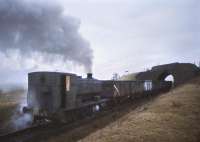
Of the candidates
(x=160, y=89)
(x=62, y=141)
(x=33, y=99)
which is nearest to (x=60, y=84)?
(x=33, y=99)

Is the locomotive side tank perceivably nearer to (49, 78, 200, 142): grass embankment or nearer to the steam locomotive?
the steam locomotive

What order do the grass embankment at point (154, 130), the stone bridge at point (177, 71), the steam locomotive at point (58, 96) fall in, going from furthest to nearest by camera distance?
the stone bridge at point (177, 71) < the steam locomotive at point (58, 96) < the grass embankment at point (154, 130)

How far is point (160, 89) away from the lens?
43969 millimetres

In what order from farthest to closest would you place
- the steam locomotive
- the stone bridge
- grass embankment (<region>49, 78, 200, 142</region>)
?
1. the stone bridge
2. the steam locomotive
3. grass embankment (<region>49, 78, 200, 142</region>)

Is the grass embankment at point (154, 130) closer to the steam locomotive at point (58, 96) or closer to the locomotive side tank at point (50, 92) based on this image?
the steam locomotive at point (58, 96)

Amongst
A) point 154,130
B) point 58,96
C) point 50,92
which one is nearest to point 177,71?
point 58,96

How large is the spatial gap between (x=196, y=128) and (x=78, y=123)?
7.39 m

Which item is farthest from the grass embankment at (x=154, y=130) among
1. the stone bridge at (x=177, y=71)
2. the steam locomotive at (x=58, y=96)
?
the stone bridge at (x=177, y=71)

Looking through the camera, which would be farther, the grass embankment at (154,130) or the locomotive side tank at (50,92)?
the locomotive side tank at (50,92)

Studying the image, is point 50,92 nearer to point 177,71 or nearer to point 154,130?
point 154,130

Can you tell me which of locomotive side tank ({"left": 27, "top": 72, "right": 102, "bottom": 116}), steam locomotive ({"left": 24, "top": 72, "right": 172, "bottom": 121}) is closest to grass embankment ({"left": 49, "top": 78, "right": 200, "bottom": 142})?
steam locomotive ({"left": 24, "top": 72, "right": 172, "bottom": 121})

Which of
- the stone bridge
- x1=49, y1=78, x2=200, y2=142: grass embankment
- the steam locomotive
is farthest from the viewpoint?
the stone bridge

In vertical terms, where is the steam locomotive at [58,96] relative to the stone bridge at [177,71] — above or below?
below

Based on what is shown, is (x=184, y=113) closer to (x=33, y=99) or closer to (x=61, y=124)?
(x=61, y=124)
